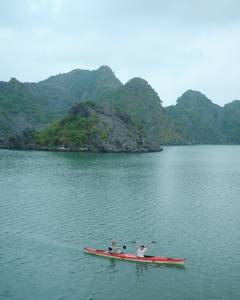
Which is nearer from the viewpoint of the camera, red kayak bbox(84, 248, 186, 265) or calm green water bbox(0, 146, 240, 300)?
calm green water bbox(0, 146, 240, 300)

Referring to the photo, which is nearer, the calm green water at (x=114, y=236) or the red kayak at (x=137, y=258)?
the calm green water at (x=114, y=236)

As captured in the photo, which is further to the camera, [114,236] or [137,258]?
[114,236]

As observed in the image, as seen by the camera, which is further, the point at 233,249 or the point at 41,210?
the point at 41,210

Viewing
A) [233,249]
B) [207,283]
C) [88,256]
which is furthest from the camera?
[233,249]

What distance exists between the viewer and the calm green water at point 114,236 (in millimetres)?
42022

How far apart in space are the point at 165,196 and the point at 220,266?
46242 millimetres

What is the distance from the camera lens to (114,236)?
60.1m

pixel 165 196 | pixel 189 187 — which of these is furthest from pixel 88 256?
pixel 189 187

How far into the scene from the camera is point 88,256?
51.3 metres

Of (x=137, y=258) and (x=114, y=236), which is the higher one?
(x=114, y=236)

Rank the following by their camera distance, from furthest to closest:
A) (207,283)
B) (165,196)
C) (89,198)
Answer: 1. (165,196)
2. (89,198)
3. (207,283)

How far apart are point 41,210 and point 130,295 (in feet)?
127

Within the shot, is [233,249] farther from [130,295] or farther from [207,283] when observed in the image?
[130,295]

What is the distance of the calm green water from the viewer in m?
42.0
